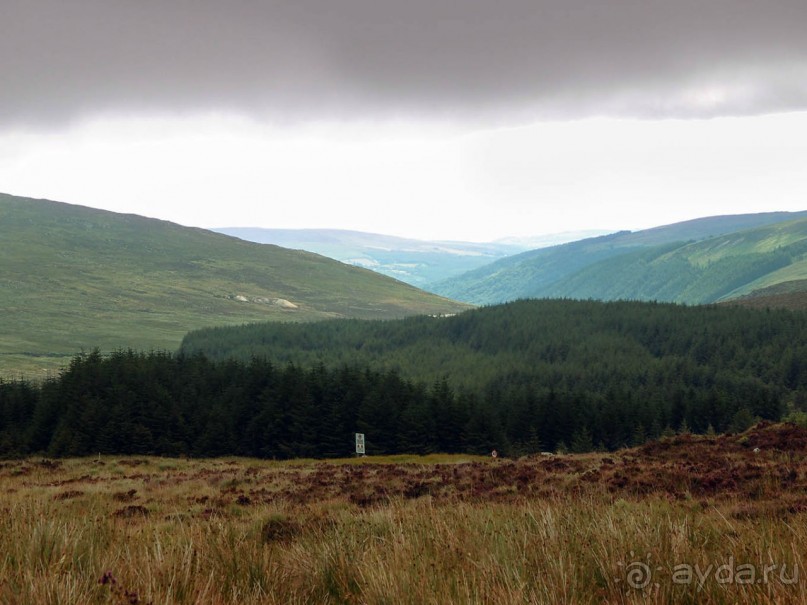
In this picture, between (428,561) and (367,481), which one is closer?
(428,561)

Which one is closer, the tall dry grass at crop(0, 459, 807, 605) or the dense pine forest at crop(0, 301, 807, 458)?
the tall dry grass at crop(0, 459, 807, 605)

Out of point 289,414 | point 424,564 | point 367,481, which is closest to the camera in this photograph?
point 424,564

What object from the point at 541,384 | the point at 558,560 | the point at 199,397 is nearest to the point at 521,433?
the point at 199,397

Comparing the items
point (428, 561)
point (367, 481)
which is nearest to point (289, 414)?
point (367, 481)

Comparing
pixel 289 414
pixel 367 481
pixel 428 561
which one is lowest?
pixel 289 414

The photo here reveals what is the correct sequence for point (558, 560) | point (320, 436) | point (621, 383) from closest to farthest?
point (558, 560) → point (320, 436) → point (621, 383)

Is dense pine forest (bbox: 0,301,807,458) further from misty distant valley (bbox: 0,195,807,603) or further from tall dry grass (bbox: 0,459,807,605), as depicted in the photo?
tall dry grass (bbox: 0,459,807,605)

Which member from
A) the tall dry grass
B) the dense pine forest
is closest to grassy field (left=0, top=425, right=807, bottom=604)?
the tall dry grass

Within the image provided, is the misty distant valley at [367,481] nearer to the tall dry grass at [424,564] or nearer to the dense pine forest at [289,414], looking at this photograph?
the tall dry grass at [424,564]

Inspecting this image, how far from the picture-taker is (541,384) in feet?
528

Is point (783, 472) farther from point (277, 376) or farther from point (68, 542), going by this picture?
point (277, 376)

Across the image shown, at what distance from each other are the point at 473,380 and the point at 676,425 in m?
63.6

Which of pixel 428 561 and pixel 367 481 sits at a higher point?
pixel 428 561

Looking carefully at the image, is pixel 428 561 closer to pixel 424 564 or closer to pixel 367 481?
pixel 424 564
